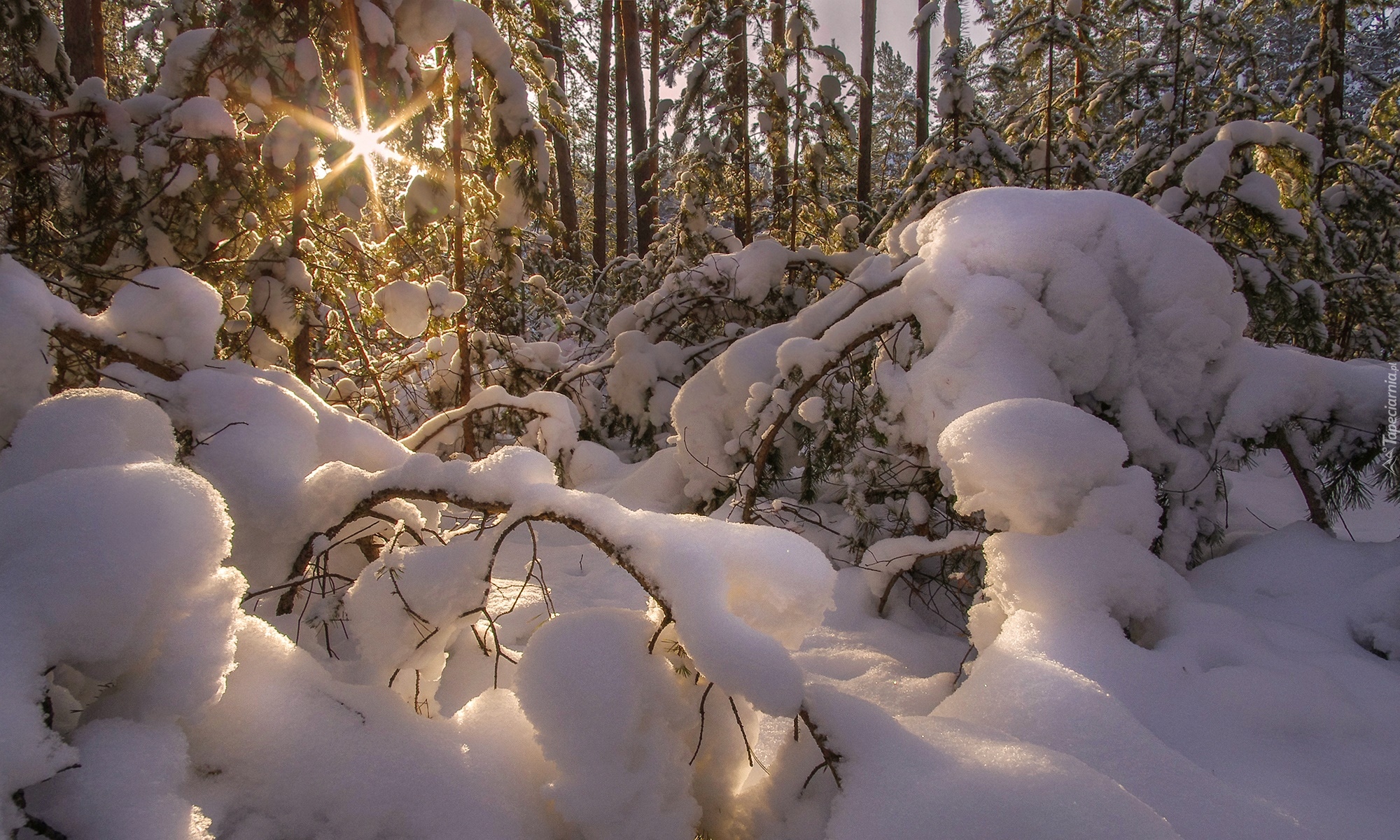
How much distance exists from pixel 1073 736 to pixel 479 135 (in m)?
3.90

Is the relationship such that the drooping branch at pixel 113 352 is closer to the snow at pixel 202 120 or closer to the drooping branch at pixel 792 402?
the snow at pixel 202 120

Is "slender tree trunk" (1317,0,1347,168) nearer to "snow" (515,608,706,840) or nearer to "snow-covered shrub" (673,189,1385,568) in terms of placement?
"snow-covered shrub" (673,189,1385,568)

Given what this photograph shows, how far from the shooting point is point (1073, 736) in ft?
4.45

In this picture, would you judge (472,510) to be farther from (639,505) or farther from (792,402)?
(639,505)

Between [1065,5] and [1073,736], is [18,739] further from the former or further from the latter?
[1065,5]

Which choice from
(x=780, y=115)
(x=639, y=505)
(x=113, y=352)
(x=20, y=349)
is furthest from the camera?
(x=780, y=115)

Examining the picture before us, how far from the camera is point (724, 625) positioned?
1261mm

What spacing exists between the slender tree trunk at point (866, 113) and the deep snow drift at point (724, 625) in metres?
7.62

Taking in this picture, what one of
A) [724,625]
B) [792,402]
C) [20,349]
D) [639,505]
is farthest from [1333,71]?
[20,349]

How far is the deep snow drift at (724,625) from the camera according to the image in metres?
1.13

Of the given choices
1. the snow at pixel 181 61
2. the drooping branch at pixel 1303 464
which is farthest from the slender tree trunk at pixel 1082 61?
the snow at pixel 181 61

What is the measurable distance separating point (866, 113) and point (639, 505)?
874cm

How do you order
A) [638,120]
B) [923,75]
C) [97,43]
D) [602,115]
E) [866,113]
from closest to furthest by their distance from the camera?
1. [97,43]
2. [866,113]
3. [923,75]
4. [602,115]
5. [638,120]

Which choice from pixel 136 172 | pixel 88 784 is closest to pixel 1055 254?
pixel 88 784
